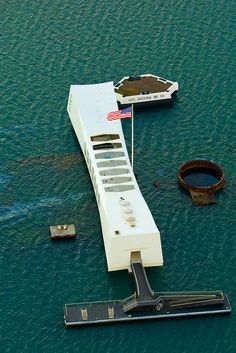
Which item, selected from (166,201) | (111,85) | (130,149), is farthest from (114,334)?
(111,85)

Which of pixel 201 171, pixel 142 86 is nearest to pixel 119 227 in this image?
pixel 201 171

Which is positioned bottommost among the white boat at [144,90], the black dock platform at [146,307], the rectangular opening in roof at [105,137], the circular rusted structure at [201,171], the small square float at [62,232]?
the black dock platform at [146,307]

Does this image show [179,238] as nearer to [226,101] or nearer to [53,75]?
[226,101]

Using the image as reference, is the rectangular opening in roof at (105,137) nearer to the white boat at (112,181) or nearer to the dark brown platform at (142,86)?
the white boat at (112,181)

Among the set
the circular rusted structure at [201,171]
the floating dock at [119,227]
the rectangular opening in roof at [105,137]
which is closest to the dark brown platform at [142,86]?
the floating dock at [119,227]

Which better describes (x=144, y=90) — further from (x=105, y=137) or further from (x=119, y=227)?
(x=119, y=227)

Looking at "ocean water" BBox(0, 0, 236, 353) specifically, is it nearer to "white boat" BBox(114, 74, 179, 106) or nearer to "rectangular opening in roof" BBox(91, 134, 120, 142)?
"white boat" BBox(114, 74, 179, 106)
